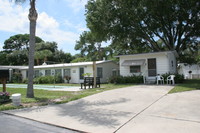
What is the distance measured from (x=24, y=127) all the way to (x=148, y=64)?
542 inches

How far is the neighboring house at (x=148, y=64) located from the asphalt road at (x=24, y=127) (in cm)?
1228

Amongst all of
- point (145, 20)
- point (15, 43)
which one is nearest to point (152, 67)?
point (145, 20)

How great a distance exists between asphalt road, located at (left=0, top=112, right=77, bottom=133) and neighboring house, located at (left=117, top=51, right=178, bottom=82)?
484 inches

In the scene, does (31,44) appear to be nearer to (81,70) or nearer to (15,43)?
(81,70)

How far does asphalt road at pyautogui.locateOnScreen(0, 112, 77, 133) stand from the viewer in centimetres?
416

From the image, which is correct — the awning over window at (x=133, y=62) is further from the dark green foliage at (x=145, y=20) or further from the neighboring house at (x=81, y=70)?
the dark green foliage at (x=145, y=20)

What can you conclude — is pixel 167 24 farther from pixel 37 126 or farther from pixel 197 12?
pixel 37 126

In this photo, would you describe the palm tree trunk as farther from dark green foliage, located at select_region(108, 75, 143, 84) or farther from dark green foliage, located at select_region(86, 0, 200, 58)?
dark green foliage, located at select_region(86, 0, 200, 58)

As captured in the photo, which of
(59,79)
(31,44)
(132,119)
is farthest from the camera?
(59,79)

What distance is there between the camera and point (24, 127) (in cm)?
450

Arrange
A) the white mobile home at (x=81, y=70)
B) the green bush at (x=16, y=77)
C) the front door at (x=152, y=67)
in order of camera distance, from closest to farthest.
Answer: the front door at (x=152, y=67) → the white mobile home at (x=81, y=70) → the green bush at (x=16, y=77)

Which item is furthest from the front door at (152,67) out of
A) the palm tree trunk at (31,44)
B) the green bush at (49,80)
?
the green bush at (49,80)

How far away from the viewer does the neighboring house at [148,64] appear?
15.2 meters

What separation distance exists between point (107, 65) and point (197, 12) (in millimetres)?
11994
